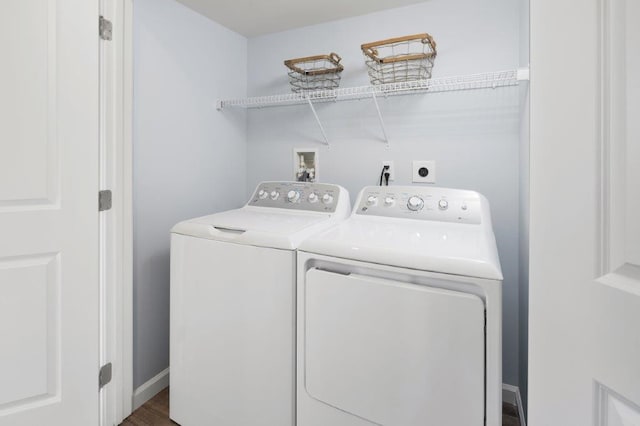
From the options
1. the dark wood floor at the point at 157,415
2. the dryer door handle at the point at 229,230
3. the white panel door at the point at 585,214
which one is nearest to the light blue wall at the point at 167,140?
the dark wood floor at the point at 157,415

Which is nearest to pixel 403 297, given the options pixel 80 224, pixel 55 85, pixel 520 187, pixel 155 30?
pixel 520 187

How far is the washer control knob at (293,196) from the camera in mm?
1865

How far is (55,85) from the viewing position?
137 centimetres

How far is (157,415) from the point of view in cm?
176

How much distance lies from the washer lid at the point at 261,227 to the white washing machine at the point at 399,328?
3.7 inches

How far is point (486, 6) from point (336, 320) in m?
1.75

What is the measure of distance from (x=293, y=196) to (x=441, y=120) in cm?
92

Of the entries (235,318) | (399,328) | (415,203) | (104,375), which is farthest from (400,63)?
(104,375)

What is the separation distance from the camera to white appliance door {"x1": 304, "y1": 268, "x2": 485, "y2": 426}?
3.34 feet

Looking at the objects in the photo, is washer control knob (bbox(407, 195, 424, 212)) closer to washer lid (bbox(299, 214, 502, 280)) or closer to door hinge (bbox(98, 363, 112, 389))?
washer lid (bbox(299, 214, 502, 280))

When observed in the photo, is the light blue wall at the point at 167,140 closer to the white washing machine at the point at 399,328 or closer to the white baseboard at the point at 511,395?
the white washing machine at the point at 399,328

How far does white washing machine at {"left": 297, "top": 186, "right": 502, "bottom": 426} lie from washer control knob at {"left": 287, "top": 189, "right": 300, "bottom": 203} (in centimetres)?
49

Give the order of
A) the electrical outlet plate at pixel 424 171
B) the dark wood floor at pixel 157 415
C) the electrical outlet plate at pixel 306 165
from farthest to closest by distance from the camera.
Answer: the electrical outlet plate at pixel 306 165 → the electrical outlet plate at pixel 424 171 → the dark wood floor at pixel 157 415

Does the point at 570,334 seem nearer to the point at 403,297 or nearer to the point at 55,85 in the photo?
the point at 403,297
